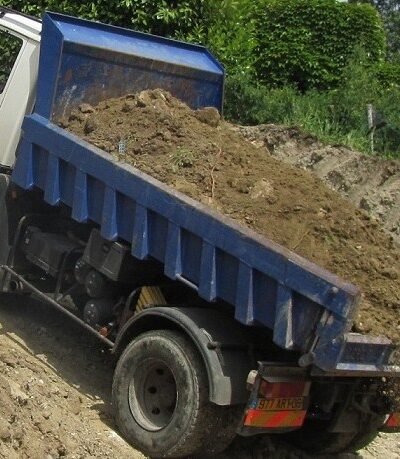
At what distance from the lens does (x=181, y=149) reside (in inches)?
265

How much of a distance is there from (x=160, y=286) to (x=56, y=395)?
99cm

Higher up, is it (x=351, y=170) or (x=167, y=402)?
(x=351, y=170)

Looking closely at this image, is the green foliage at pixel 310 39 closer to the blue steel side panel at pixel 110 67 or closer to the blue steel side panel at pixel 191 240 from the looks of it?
Answer: the blue steel side panel at pixel 110 67

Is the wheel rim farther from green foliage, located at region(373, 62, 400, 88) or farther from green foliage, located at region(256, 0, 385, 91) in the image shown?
green foliage, located at region(373, 62, 400, 88)

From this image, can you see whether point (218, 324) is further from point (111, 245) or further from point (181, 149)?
point (181, 149)

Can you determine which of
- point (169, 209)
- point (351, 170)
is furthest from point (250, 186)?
point (351, 170)

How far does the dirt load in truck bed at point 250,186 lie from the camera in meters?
5.58

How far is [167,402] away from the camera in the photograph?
5859 mm

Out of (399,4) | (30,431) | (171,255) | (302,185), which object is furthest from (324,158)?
(399,4)

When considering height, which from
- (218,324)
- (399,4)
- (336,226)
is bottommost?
(399,4)

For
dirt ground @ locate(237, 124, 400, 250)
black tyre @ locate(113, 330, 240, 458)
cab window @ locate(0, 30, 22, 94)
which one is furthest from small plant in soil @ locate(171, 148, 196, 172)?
dirt ground @ locate(237, 124, 400, 250)

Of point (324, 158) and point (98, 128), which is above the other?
point (98, 128)

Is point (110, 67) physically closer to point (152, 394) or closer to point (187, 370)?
point (152, 394)

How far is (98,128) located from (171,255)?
1.57 metres
